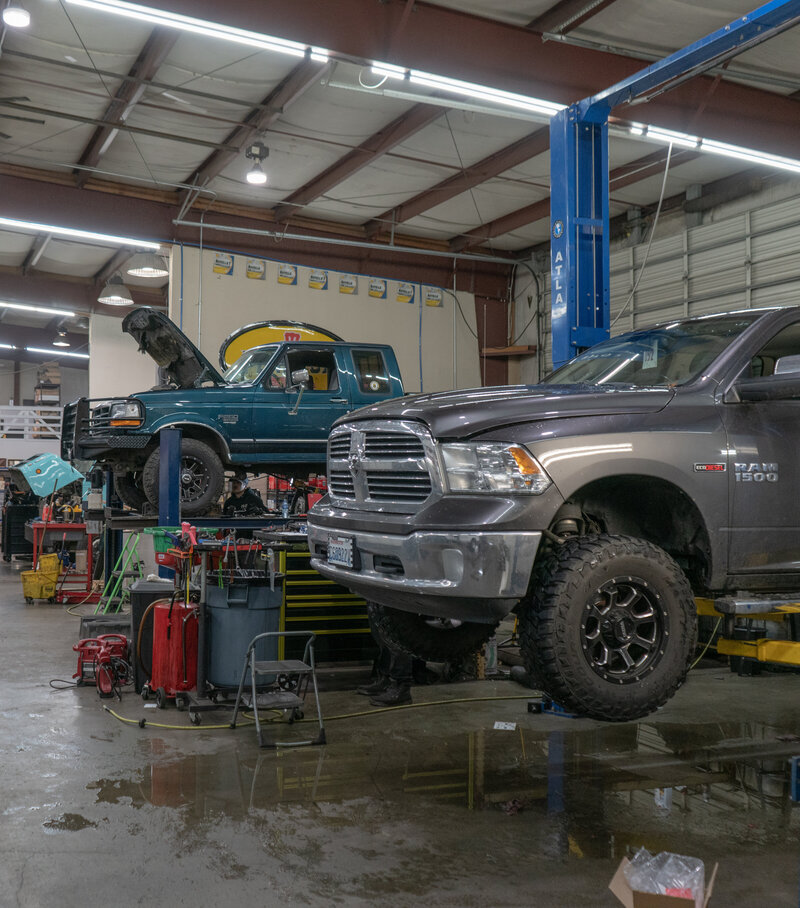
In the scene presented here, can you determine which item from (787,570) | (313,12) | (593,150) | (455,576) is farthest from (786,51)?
(455,576)

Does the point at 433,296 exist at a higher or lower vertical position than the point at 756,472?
higher

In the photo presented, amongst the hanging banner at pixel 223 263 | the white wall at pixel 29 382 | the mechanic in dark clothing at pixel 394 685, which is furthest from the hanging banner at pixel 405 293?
the white wall at pixel 29 382

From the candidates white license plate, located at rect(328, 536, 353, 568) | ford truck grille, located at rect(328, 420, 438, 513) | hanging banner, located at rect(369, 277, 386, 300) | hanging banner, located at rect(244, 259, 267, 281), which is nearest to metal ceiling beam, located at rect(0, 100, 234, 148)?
hanging banner, located at rect(244, 259, 267, 281)

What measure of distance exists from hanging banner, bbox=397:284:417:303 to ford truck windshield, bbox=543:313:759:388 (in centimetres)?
1042

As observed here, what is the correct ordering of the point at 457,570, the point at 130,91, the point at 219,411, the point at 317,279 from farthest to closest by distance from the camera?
the point at 317,279 < the point at 130,91 < the point at 219,411 < the point at 457,570

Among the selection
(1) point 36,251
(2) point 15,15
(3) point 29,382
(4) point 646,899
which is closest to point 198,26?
(2) point 15,15

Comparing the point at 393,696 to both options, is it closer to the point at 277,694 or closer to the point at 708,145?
the point at 277,694

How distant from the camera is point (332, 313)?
1396cm

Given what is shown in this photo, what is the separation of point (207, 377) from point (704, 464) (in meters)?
6.29

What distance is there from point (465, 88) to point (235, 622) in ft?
14.9

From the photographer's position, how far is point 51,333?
79.3ft

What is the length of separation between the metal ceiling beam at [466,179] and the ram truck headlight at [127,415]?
18.9ft

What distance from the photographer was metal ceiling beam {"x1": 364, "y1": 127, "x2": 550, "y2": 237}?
10789mm

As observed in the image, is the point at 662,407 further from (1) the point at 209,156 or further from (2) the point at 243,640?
(1) the point at 209,156
